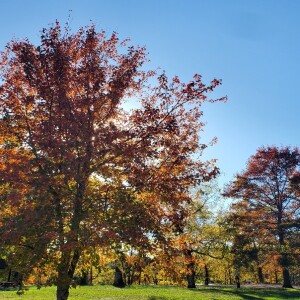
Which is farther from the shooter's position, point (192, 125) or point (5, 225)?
point (192, 125)

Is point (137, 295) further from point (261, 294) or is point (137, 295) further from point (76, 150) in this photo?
point (76, 150)

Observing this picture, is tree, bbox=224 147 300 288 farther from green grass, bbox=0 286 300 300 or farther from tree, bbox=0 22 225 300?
tree, bbox=0 22 225 300

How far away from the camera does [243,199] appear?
37156mm

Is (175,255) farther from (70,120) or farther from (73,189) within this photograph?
(70,120)

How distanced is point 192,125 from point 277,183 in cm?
2883

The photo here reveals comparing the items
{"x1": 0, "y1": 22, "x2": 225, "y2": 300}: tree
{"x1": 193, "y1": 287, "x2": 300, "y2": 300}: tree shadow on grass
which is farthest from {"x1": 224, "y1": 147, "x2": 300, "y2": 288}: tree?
{"x1": 0, "y1": 22, "x2": 225, "y2": 300}: tree

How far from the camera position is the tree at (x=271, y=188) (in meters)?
36.1

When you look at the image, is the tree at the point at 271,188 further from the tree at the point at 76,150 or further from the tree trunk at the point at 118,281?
the tree at the point at 76,150

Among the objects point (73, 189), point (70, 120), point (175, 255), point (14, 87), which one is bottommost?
point (175, 255)

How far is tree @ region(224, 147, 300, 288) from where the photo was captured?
3609cm

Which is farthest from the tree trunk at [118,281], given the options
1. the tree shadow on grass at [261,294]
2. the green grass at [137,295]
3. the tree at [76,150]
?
the tree at [76,150]

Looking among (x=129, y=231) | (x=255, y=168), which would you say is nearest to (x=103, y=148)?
(x=129, y=231)

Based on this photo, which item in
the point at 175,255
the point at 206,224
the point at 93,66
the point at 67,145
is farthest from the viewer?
the point at 206,224

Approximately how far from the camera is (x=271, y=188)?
3706 cm
